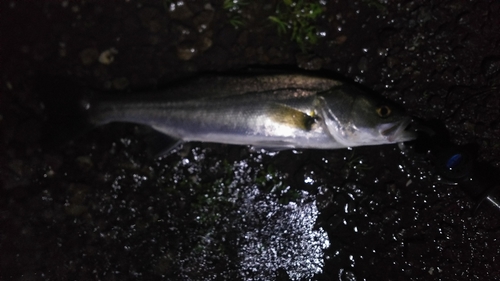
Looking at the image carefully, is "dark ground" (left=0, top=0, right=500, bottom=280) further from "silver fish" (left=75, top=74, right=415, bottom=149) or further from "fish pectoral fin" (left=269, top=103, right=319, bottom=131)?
"fish pectoral fin" (left=269, top=103, right=319, bottom=131)

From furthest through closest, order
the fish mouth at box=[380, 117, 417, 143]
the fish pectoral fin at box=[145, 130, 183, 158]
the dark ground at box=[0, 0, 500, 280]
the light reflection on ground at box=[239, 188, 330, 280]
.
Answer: the light reflection on ground at box=[239, 188, 330, 280], the dark ground at box=[0, 0, 500, 280], the fish pectoral fin at box=[145, 130, 183, 158], the fish mouth at box=[380, 117, 417, 143]

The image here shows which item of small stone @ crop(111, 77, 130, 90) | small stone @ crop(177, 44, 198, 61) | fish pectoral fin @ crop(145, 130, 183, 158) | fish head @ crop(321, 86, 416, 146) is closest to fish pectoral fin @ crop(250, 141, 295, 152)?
fish head @ crop(321, 86, 416, 146)

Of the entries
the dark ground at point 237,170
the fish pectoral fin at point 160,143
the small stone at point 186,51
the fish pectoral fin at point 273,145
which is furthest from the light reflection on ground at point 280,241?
the small stone at point 186,51

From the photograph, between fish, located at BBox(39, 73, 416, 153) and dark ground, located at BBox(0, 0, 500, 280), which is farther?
dark ground, located at BBox(0, 0, 500, 280)

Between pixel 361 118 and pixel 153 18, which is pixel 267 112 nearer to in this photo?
pixel 361 118

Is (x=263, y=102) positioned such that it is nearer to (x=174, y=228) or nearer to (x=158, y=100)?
(x=158, y=100)

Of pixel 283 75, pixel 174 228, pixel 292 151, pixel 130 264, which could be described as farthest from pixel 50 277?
pixel 283 75
